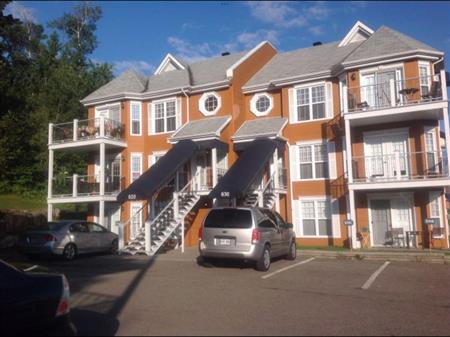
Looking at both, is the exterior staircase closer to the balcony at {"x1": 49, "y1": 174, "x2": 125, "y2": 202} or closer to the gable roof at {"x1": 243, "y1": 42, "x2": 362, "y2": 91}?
the balcony at {"x1": 49, "y1": 174, "x2": 125, "y2": 202}

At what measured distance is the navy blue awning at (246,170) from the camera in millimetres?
17484

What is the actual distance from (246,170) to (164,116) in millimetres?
8642

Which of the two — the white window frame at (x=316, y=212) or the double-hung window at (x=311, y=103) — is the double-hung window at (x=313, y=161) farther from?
the double-hung window at (x=311, y=103)

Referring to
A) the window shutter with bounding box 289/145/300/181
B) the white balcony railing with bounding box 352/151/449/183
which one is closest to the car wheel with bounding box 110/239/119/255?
the window shutter with bounding box 289/145/300/181

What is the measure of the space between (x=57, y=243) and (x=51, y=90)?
29.0 m

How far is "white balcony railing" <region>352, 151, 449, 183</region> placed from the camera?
18.2 metres

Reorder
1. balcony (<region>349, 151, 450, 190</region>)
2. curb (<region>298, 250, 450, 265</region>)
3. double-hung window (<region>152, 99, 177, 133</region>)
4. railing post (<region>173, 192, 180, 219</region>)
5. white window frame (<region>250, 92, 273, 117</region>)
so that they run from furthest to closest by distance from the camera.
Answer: double-hung window (<region>152, 99, 177, 133</region>)
white window frame (<region>250, 92, 273, 117</region>)
railing post (<region>173, 192, 180, 219</region>)
balcony (<region>349, 151, 450, 190</region>)
curb (<region>298, 250, 450, 265</region>)

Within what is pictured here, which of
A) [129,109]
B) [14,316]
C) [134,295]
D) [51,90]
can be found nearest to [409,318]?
[134,295]

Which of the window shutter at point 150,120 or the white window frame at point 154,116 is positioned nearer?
the white window frame at point 154,116

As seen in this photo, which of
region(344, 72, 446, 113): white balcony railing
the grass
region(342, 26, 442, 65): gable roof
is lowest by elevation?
the grass

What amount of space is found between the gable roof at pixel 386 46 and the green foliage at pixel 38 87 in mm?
22178

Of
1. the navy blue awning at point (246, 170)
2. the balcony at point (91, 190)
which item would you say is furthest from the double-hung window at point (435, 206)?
the balcony at point (91, 190)

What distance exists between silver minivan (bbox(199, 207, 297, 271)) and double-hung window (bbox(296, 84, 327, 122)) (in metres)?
9.26

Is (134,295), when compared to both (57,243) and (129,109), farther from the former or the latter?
(129,109)
